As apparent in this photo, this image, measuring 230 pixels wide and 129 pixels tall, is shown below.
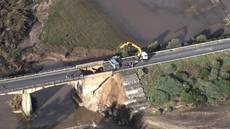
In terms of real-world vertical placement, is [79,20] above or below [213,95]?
above

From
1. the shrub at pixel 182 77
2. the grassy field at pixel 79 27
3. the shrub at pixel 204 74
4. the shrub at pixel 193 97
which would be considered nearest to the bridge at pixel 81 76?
the shrub at pixel 182 77

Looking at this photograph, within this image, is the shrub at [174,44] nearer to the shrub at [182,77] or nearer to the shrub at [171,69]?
the shrub at [171,69]

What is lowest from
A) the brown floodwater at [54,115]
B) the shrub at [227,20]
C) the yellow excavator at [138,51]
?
the brown floodwater at [54,115]

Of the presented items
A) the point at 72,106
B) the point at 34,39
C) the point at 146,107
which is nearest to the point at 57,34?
the point at 34,39

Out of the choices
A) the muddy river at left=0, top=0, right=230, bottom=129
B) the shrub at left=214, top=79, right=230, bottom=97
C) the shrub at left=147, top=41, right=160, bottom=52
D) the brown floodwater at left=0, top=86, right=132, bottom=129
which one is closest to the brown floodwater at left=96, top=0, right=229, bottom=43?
the muddy river at left=0, top=0, right=230, bottom=129

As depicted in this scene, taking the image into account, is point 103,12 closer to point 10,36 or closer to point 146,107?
point 10,36

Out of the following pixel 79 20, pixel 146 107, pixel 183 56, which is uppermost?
pixel 79 20

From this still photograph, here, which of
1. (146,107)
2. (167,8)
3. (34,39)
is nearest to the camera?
(146,107)
